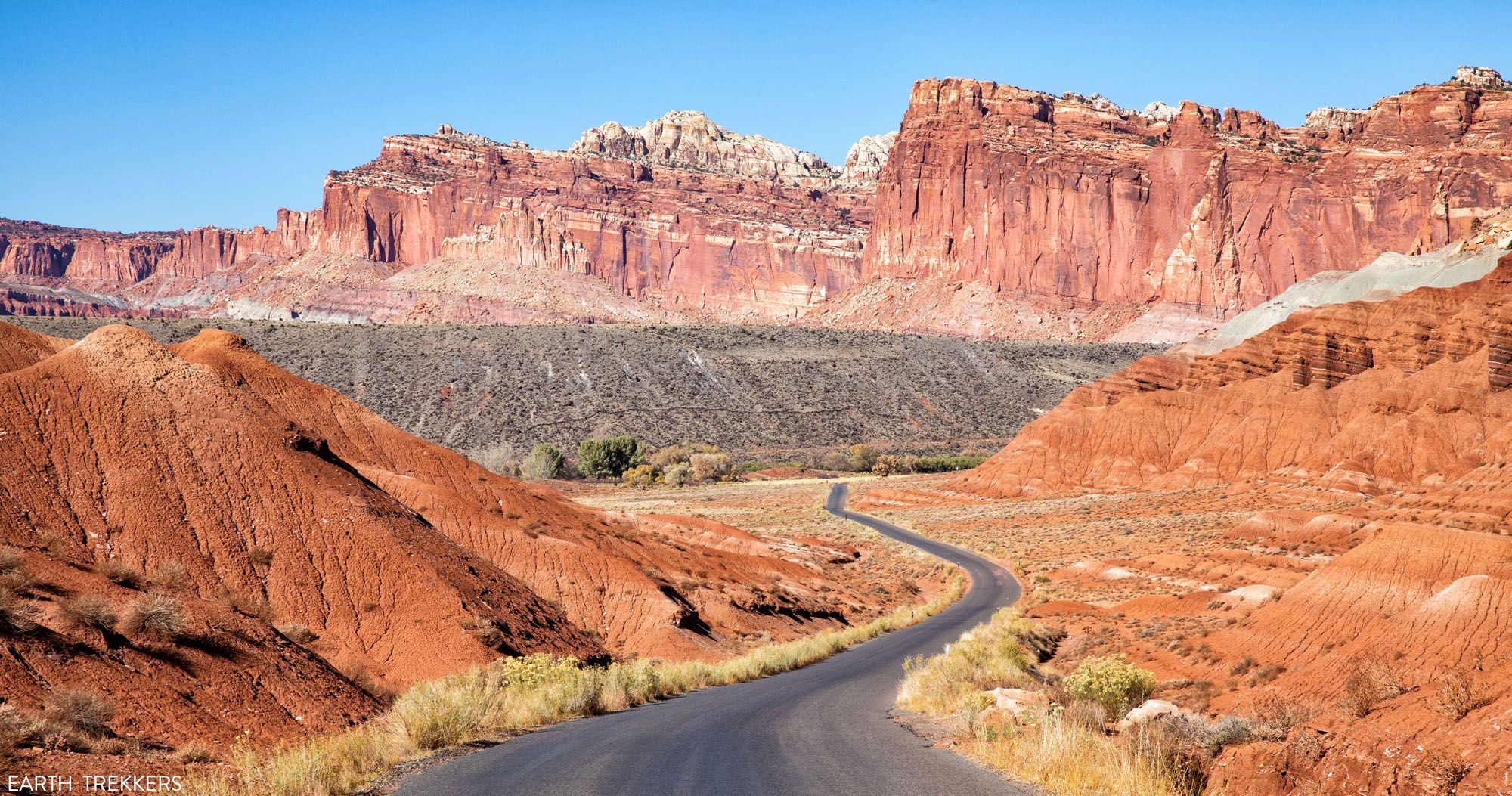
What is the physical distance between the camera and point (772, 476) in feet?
350

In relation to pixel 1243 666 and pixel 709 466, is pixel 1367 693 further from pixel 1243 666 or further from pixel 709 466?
pixel 709 466

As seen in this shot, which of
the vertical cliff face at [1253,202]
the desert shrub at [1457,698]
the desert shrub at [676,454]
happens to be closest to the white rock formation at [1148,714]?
the desert shrub at [1457,698]

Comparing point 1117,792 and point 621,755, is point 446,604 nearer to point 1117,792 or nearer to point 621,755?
point 621,755

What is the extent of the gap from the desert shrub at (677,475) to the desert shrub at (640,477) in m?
1.20

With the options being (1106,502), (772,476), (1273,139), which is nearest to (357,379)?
(772,476)

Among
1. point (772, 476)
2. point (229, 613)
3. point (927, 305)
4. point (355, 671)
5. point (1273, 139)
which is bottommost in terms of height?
point (772, 476)

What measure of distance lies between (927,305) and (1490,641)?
179230 mm

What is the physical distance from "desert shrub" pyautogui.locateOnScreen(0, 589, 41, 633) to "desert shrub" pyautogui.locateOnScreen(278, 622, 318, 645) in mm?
6179

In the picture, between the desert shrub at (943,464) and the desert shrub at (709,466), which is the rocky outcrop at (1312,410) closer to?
the desert shrub at (943,464)

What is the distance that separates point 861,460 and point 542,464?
3435 centimetres

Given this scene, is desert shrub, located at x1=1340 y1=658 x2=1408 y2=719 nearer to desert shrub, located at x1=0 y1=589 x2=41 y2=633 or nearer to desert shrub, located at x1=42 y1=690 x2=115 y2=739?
desert shrub, located at x1=42 y1=690 x2=115 y2=739

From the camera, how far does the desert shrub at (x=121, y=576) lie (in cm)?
1612

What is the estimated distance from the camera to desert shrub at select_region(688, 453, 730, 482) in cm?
10169

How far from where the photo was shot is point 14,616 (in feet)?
41.1
